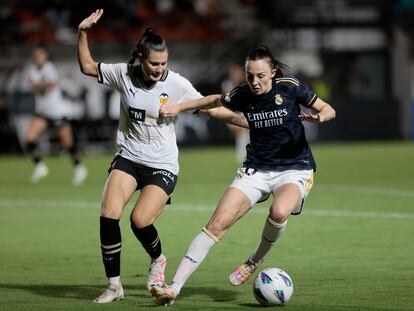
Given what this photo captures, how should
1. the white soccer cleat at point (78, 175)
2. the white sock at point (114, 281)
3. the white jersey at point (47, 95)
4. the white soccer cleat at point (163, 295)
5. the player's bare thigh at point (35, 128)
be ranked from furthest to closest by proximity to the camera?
the white jersey at point (47, 95) → the player's bare thigh at point (35, 128) → the white soccer cleat at point (78, 175) → the white sock at point (114, 281) → the white soccer cleat at point (163, 295)

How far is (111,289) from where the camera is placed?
28.1 ft

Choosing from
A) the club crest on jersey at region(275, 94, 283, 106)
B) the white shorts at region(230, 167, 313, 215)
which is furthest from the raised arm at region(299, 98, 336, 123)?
the white shorts at region(230, 167, 313, 215)

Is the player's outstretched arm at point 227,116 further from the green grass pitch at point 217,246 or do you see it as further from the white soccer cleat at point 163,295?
the white soccer cleat at point 163,295

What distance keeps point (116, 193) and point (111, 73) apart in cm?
106

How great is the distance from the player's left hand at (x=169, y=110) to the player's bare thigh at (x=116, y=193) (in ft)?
2.23

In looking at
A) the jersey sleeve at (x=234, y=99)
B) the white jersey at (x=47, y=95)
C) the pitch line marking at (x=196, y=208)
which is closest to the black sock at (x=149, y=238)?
the jersey sleeve at (x=234, y=99)

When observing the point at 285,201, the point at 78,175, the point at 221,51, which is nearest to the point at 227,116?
the point at 285,201

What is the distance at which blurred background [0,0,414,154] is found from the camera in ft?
104

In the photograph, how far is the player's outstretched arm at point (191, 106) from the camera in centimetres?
853

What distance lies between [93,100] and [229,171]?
9684 mm

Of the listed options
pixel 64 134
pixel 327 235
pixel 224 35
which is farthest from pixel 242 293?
pixel 224 35

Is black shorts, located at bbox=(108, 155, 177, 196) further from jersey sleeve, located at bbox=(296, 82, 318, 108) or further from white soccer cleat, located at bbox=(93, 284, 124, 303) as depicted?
jersey sleeve, located at bbox=(296, 82, 318, 108)

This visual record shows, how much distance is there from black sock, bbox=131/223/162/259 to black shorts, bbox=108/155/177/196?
0.36 meters

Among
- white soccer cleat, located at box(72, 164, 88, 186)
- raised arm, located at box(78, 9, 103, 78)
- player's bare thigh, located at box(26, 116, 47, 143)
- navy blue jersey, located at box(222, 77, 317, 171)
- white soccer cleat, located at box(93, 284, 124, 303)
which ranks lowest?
white soccer cleat, located at box(72, 164, 88, 186)
